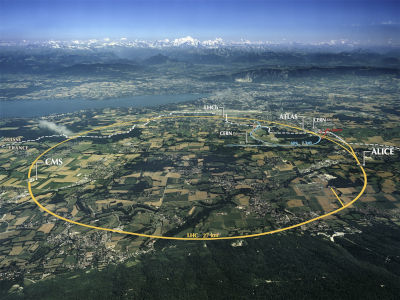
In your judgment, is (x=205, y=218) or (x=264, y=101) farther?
(x=264, y=101)

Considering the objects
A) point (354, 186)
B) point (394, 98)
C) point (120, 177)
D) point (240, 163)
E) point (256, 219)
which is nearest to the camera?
point (256, 219)

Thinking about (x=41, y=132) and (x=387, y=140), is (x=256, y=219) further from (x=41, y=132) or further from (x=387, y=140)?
(x=41, y=132)

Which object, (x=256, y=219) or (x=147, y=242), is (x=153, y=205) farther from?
(x=256, y=219)

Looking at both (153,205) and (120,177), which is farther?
(120,177)

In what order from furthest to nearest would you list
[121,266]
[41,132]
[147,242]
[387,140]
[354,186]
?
[41,132]
[387,140]
[354,186]
[147,242]
[121,266]

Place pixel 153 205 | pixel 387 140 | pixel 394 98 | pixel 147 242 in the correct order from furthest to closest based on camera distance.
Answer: pixel 394 98 < pixel 387 140 < pixel 153 205 < pixel 147 242

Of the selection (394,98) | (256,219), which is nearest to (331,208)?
(256,219)

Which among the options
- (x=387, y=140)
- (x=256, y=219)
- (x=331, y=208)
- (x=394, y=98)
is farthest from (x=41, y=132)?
(x=394, y=98)

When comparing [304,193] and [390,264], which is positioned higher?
[304,193]

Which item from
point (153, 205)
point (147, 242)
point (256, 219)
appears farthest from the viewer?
point (153, 205)
